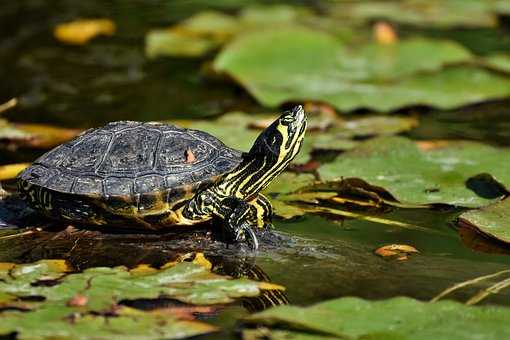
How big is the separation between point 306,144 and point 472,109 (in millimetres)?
1649

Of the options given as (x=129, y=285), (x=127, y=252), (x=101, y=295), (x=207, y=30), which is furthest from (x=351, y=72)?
(x=101, y=295)

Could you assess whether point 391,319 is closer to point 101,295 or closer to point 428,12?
point 101,295

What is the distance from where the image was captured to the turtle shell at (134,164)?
3787 millimetres

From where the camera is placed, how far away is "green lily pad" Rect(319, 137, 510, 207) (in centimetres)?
439

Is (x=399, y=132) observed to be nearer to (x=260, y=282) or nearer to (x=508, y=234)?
(x=508, y=234)

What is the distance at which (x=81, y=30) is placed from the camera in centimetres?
835

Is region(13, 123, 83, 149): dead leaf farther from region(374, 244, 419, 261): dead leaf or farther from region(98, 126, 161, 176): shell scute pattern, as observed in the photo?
region(374, 244, 419, 261): dead leaf

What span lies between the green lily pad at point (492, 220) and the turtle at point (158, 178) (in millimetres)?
833

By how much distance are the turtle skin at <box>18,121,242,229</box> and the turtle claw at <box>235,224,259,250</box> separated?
0.89ft

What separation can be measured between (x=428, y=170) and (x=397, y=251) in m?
0.95

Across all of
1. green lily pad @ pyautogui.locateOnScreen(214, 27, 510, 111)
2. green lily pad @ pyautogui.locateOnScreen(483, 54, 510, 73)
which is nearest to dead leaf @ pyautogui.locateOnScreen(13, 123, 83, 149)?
green lily pad @ pyautogui.locateOnScreen(214, 27, 510, 111)

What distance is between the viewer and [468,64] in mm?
6738

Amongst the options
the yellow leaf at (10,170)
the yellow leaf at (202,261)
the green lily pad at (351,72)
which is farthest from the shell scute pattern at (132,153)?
the green lily pad at (351,72)

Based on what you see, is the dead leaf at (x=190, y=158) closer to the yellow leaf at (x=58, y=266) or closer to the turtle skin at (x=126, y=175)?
the turtle skin at (x=126, y=175)
